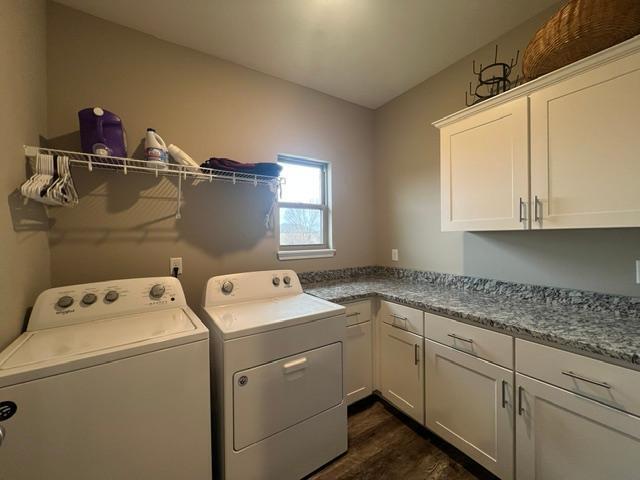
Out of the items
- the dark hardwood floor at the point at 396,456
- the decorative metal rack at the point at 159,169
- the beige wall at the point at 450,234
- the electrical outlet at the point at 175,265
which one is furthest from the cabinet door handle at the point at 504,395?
the electrical outlet at the point at 175,265

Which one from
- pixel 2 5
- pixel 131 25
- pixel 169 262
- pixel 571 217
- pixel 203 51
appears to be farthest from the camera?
pixel 203 51

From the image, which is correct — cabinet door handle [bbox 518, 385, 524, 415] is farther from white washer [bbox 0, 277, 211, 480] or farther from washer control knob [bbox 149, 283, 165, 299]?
washer control knob [bbox 149, 283, 165, 299]

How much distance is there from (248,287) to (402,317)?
1053 millimetres

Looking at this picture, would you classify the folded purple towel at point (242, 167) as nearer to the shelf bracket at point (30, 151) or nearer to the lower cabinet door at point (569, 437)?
the shelf bracket at point (30, 151)

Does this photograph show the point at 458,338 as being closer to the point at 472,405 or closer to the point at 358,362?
the point at 472,405

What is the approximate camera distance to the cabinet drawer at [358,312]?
180cm

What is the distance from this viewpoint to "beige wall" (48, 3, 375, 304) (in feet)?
4.65

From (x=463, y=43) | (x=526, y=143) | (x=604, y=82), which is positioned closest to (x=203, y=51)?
(x=463, y=43)

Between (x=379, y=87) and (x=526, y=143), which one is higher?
(x=379, y=87)

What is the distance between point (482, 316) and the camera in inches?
50.3

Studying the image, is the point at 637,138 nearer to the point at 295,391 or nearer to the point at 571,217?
the point at 571,217

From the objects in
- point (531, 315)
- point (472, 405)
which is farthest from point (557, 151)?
point (472, 405)

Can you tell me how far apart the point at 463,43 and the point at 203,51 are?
1813mm

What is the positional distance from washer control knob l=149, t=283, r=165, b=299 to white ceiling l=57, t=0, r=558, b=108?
5.17 ft
